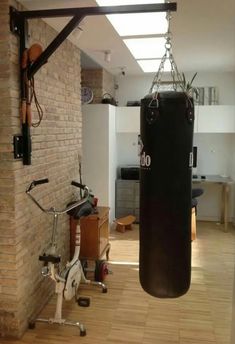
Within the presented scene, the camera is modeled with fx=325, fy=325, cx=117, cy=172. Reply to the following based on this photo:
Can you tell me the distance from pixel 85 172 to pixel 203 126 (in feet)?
7.25

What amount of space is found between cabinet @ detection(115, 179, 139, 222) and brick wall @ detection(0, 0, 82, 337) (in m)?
2.22

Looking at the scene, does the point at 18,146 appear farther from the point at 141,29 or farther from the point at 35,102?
the point at 141,29

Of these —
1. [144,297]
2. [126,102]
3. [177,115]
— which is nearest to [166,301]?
[144,297]

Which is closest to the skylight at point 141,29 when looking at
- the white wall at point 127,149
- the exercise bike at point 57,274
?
the exercise bike at point 57,274

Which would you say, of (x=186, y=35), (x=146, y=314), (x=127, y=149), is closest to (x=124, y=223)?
(x=127, y=149)

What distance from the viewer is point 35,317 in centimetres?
292

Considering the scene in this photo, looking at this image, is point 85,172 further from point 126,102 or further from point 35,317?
point 35,317

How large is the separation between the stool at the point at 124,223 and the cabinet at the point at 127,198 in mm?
215

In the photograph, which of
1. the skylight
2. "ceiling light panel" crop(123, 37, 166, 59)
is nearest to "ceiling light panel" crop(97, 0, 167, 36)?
the skylight

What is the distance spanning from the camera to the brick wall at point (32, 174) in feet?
8.15

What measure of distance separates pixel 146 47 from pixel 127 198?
111 inches

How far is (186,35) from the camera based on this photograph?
11.6 feet

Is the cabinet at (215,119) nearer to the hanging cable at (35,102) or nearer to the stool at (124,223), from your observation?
the stool at (124,223)

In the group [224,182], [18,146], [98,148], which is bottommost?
[224,182]
